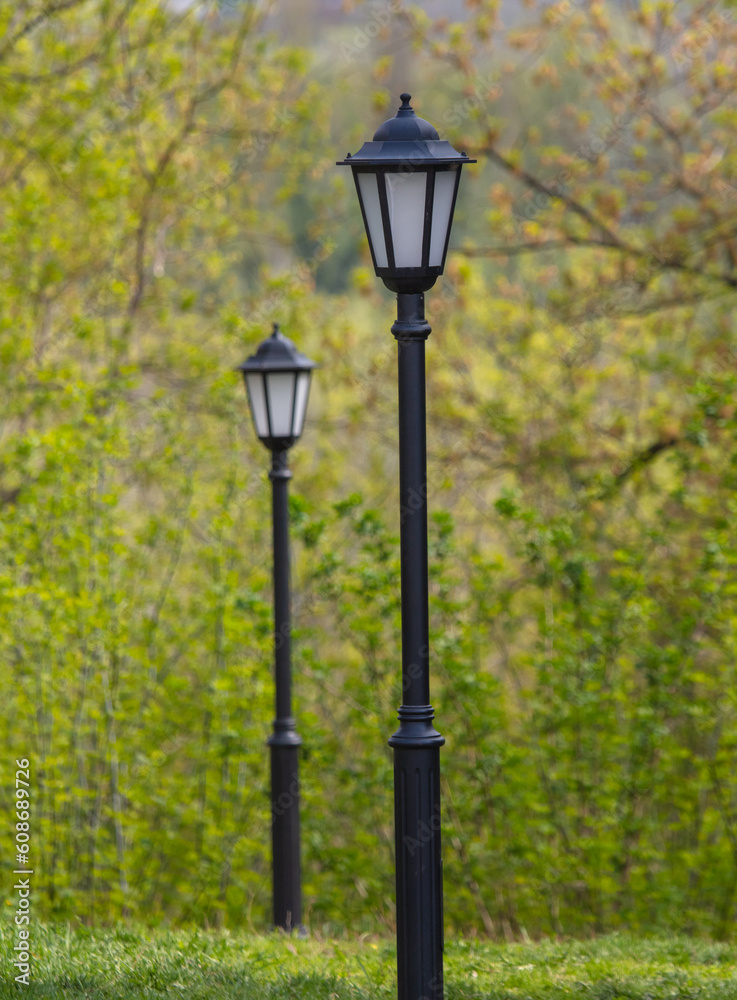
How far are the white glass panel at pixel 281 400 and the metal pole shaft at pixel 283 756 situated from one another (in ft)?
0.54

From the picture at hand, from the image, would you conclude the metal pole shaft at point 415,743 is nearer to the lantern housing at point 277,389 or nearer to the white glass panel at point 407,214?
the white glass panel at point 407,214

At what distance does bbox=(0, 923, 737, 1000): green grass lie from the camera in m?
3.82

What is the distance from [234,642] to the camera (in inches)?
275

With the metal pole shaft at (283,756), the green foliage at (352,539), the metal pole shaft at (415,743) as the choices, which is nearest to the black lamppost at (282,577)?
the metal pole shaft at (283,756)

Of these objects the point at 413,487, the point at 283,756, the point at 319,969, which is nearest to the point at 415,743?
the point at 413,487

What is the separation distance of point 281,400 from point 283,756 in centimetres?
195

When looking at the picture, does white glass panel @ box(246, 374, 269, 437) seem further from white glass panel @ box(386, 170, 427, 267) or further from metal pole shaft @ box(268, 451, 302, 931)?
white glass panel @ box(386, 170, 427, 267)

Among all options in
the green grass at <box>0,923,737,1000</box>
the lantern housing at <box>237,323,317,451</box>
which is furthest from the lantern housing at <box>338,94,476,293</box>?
the green grass at <box>0,923,737,1000</box>

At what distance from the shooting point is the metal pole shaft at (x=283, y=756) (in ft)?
18.5

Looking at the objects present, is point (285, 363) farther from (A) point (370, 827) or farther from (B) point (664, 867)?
(B) point (664, 867)

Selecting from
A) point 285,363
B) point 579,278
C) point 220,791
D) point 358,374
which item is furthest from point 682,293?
point 220,791

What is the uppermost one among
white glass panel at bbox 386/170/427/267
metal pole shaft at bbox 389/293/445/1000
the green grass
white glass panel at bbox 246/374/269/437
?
white glass panel at bbox 386/170/427/267

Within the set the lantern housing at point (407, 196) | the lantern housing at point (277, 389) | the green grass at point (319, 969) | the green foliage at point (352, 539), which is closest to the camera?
the lantern housing at point (407, 196)

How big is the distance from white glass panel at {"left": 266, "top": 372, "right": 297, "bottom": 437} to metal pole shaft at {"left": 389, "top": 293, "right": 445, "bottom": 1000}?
236cm
